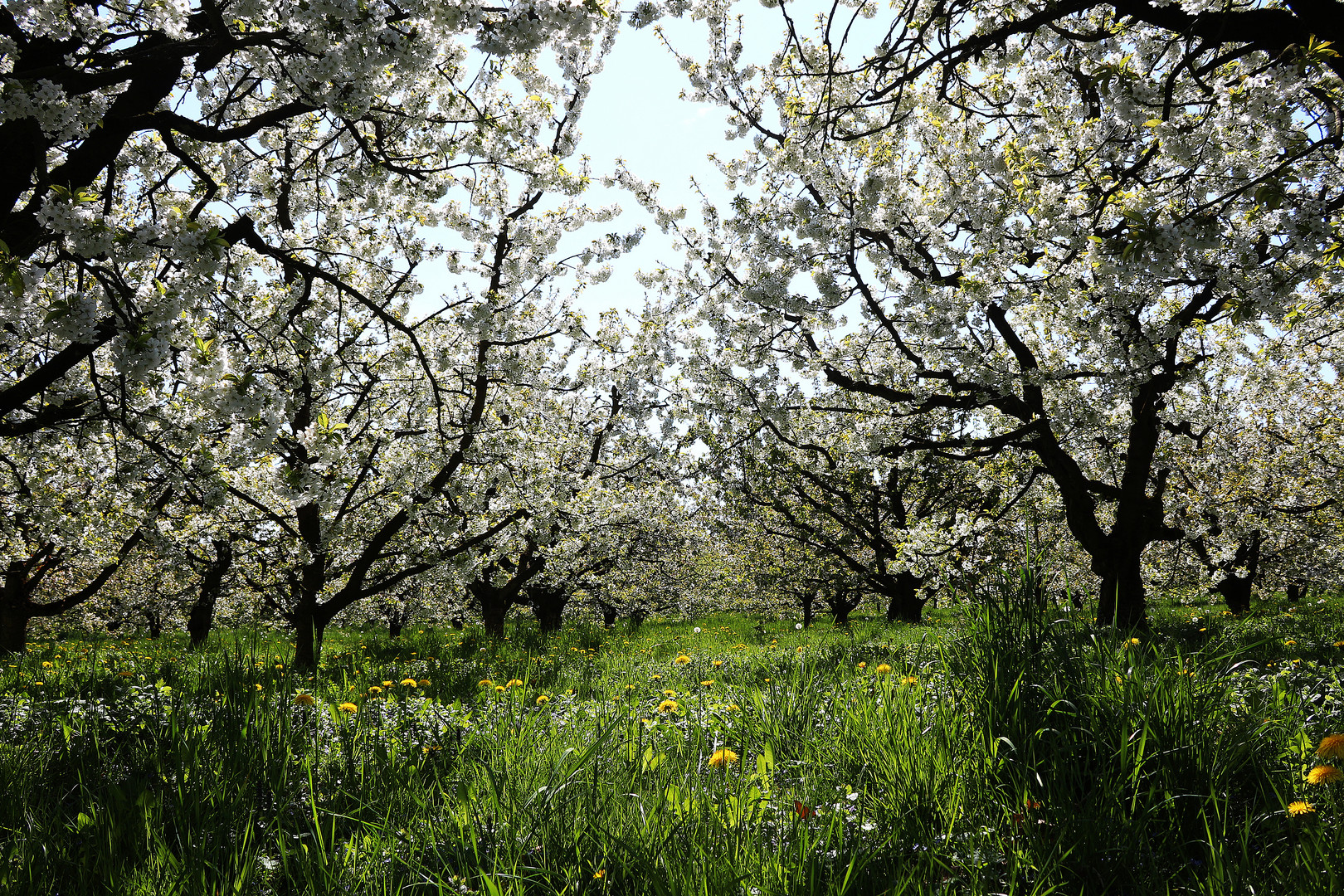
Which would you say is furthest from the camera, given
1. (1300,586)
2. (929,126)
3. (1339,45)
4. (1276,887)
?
(1300,586)

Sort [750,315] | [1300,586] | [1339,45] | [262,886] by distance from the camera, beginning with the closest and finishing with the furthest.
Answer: [262,886] < [1339,45] < [750,315] < [1300,586]

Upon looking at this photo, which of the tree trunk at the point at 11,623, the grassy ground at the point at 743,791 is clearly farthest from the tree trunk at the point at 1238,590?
Answer: the tree trunk at the point at 11,623

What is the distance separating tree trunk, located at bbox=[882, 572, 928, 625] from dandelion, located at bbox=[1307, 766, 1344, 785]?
14.4 metres

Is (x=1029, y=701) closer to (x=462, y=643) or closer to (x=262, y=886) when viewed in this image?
(x=262, y=886)

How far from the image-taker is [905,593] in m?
16.2

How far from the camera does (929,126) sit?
779 cm

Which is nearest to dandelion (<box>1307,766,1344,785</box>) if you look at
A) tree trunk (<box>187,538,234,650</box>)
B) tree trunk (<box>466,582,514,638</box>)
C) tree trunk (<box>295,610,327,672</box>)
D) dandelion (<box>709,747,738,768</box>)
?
dandelion (<box>709,747,738,768</box>)

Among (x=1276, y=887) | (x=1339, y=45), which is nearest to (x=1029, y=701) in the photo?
(x=1276, y=887)

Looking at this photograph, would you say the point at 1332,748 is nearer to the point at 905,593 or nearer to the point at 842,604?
the point at 905,593

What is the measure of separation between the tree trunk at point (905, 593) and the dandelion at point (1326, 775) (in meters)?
14.4

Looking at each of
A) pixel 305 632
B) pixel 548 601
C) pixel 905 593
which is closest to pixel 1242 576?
pixel 905 593

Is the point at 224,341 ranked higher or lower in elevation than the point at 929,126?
lower

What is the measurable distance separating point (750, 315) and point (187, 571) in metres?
10.0

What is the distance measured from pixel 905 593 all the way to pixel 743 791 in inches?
599
